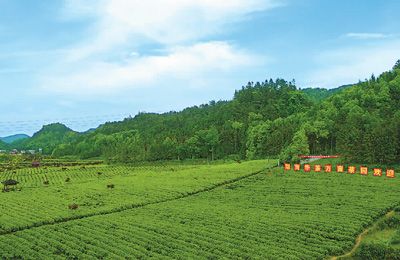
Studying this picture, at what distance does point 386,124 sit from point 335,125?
72.6 feet

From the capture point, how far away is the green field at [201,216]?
114 ft

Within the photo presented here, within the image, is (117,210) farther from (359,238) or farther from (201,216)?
(359,238)

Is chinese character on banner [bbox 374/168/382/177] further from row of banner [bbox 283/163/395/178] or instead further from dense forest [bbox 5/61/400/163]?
dense forest [bbox 5/61/400/163]

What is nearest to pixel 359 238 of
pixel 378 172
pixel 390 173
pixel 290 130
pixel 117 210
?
pixel 117 210

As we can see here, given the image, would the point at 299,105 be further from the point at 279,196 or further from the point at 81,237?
the point at 81,237

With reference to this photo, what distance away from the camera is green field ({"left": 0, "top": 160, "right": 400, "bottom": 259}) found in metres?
34.8

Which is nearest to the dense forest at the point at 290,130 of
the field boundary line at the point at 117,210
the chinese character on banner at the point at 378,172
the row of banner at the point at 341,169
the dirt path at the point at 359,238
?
the row of banner at the point at 341,169

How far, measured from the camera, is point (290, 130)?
356 feet

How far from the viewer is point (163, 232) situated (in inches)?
1575

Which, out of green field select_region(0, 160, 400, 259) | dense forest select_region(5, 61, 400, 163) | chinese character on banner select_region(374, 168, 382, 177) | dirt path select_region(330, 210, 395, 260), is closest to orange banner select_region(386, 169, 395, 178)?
chinese character on banner select_region(374, 168, 382, 177)

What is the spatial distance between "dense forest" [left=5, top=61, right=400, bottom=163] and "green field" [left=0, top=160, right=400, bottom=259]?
41.1 ft

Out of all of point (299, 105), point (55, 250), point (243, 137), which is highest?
point (299, 105)

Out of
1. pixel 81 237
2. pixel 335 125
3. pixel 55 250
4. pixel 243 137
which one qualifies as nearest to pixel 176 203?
pixel 81 237

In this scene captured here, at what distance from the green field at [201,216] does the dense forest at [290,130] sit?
41.1 ft
